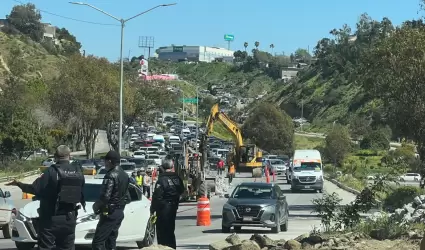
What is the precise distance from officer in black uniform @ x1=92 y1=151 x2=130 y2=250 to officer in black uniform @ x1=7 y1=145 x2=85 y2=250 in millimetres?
1622

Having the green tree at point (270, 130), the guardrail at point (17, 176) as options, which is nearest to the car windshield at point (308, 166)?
the guardrail at point (17, 176)

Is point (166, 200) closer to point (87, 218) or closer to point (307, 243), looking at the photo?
point (87, 218)

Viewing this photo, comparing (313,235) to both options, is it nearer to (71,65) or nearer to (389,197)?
(389,197)

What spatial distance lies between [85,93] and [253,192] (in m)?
41.0

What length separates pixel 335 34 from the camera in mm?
163375

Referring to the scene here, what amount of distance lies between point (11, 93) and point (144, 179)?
4115cm

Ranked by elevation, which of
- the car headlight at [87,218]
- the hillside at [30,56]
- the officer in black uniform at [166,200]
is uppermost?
the hillside at [30,56]

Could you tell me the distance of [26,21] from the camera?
164 metres

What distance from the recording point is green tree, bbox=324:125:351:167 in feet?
259

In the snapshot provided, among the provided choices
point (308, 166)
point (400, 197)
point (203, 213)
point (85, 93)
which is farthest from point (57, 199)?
point (85, 93)

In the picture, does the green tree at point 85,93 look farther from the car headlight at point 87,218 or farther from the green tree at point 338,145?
the car headlight at point 87,218

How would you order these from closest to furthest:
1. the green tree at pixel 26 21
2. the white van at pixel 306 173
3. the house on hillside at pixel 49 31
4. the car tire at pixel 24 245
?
the car tire at pixel 24 245, the white van at pixel 306 173, the green tree at pixel 26 21, the house on hillside at pixel 49 31

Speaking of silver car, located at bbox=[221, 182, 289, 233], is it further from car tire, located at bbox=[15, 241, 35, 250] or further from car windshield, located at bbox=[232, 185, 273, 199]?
car tire, located at bbox=[15, 241, 35, 250]

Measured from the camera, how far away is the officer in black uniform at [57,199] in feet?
32.9
